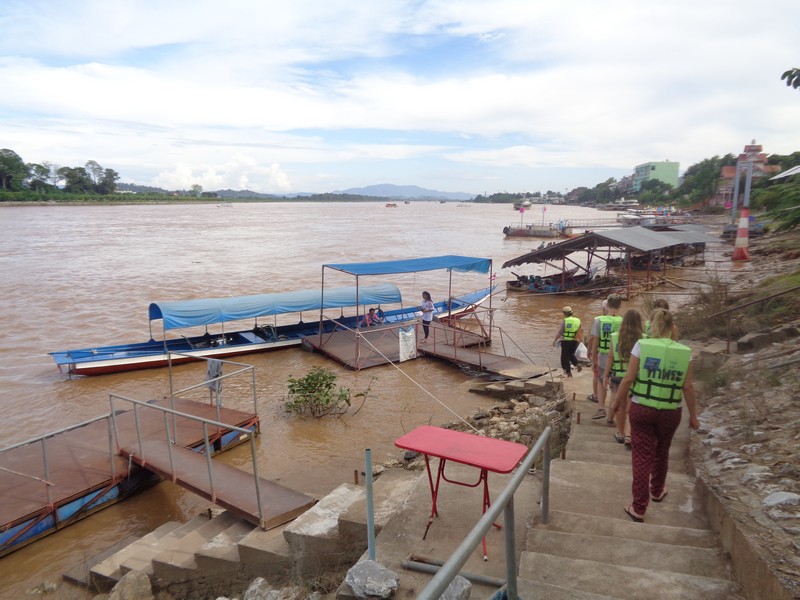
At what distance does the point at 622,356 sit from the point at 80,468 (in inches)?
289

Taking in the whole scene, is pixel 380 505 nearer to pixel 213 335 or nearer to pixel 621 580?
pixel 621 580

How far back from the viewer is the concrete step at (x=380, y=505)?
4.16m

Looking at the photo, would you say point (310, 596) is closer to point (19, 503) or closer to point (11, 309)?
point (19, 503)

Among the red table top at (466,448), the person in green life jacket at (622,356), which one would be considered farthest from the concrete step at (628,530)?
the person in green life jacket at (622,356)

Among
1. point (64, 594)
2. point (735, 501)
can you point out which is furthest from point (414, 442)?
point (64, 594)

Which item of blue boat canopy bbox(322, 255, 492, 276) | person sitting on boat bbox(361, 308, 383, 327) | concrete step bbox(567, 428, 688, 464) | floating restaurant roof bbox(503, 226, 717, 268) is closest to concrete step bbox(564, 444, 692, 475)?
concrete step bbox(567, 428, 688, 464)

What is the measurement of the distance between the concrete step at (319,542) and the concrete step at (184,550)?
1196 mm

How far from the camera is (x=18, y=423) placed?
11.1 metres

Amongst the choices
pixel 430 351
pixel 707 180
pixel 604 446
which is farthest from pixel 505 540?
pixel 707 180

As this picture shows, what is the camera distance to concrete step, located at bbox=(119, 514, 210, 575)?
5277 millimetres

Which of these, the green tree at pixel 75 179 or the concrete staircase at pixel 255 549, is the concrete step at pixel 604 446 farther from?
the green tree at pixel 75 179

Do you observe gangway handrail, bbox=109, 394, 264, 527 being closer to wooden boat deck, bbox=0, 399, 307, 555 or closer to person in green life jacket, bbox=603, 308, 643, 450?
wooden boat deck, bbox=0, 399, 307, 555

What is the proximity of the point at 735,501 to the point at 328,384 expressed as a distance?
800 centimetres

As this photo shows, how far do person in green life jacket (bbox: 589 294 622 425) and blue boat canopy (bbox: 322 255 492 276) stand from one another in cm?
794
